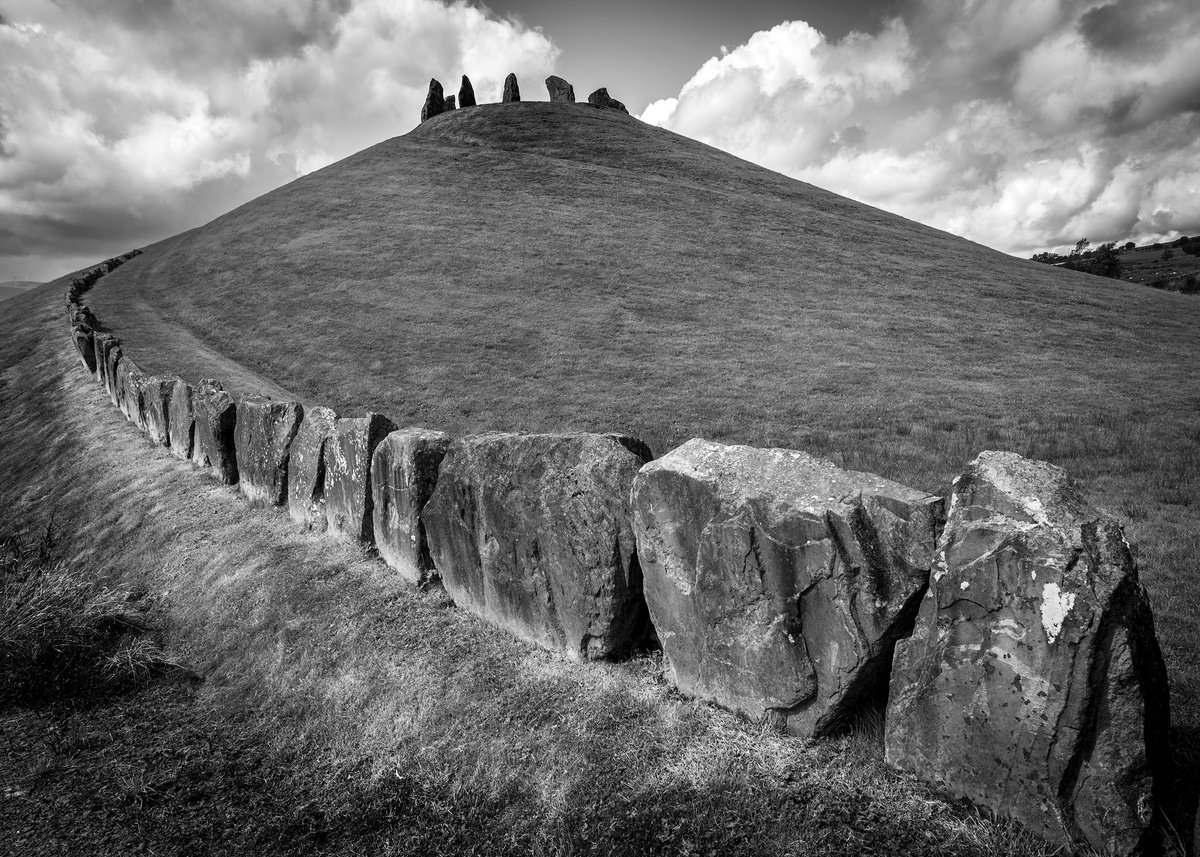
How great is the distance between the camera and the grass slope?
403 cm

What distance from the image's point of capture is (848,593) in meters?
4.19

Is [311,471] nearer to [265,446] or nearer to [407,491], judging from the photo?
[265,446]

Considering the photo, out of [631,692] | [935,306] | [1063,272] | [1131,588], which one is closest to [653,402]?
[631,692]

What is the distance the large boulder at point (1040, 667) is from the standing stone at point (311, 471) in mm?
7805

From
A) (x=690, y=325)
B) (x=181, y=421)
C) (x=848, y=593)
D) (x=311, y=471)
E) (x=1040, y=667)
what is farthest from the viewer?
(x=690, y=325)

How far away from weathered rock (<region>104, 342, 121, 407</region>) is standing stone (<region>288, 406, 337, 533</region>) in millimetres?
12104

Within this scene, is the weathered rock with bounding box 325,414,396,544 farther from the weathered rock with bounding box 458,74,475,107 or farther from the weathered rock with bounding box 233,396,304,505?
the weathered rock with bounding box 458,74,475,107

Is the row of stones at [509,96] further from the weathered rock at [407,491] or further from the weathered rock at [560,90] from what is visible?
the weathered rock at [407,491]

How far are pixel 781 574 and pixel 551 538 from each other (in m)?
2.15

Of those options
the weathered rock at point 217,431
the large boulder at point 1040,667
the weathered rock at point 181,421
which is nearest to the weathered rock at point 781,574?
the large boulder at point 1040,667

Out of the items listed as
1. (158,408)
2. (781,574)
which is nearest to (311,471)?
(781,574)

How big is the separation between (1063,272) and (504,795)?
165ft

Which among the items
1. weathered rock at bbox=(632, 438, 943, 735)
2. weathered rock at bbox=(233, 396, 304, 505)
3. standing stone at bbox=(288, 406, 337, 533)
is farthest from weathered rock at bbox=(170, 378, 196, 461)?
weathered rock at bbox=(632, 438, 943, 735)

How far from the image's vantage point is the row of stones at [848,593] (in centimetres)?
340
